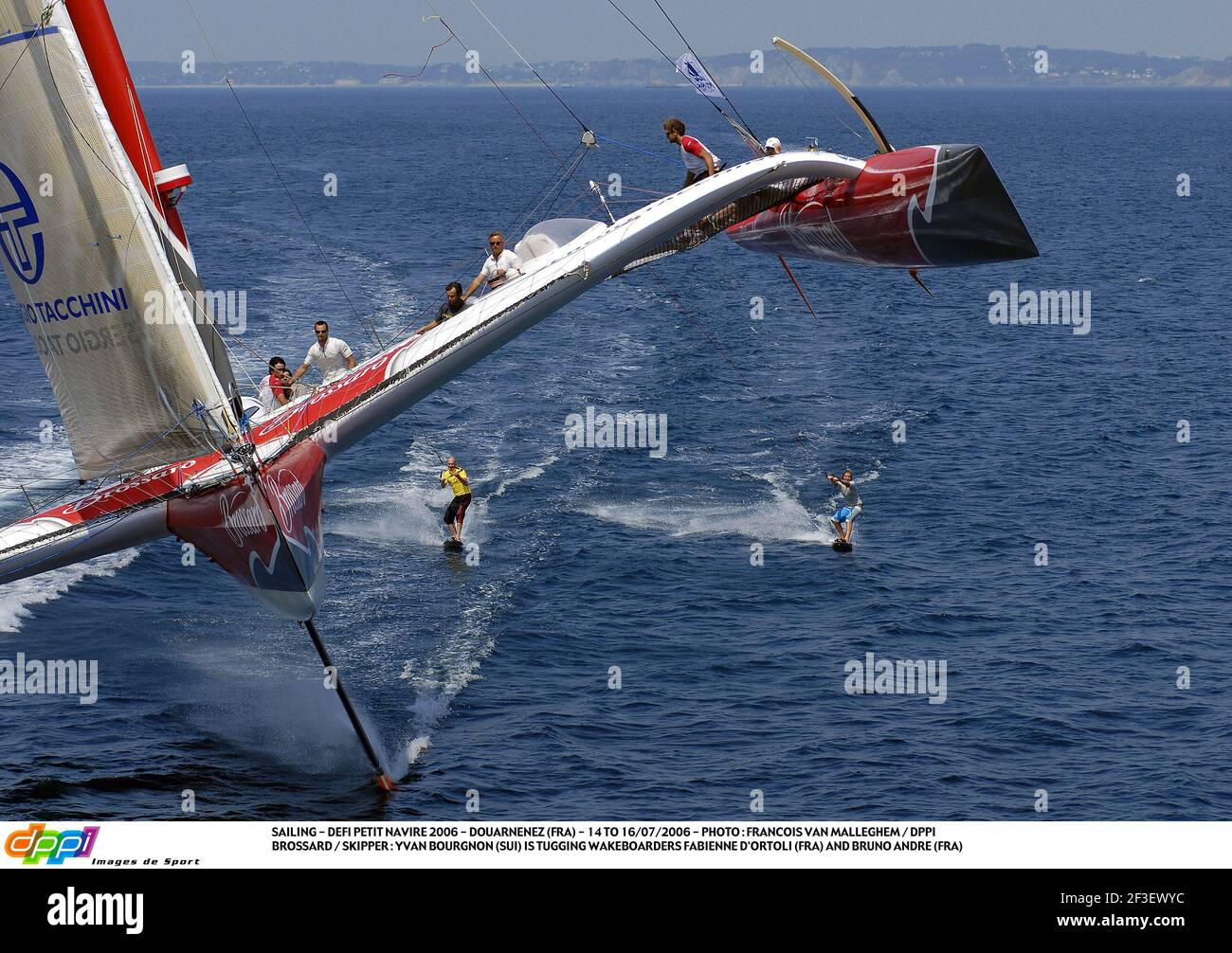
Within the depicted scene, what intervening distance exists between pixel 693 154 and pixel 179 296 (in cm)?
891

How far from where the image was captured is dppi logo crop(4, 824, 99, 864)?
1909cm

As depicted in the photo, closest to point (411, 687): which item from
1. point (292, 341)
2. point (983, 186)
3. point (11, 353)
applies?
point (983, 186)

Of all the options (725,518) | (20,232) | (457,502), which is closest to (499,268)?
(20,232)

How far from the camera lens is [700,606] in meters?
39.2

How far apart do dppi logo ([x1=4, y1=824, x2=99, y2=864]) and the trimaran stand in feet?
19.4

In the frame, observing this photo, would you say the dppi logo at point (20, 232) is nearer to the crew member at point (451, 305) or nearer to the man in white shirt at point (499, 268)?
the crew member at point (451, 305)

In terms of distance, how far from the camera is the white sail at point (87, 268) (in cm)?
2380

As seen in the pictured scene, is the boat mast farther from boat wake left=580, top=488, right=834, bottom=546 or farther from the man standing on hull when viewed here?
boat wake left=580, top=488, right=834, bottom=546

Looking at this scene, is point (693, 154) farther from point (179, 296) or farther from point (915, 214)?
point (179, 296)

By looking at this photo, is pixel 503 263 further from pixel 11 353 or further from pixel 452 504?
pixel 11 353

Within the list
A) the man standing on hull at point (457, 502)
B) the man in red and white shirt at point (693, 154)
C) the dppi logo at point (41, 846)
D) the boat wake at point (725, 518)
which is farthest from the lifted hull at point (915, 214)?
the boat wake at point (725, 518)

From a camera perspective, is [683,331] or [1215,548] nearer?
[1215,548]

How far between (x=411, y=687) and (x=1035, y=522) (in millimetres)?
21982

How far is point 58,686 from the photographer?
33219 mm
